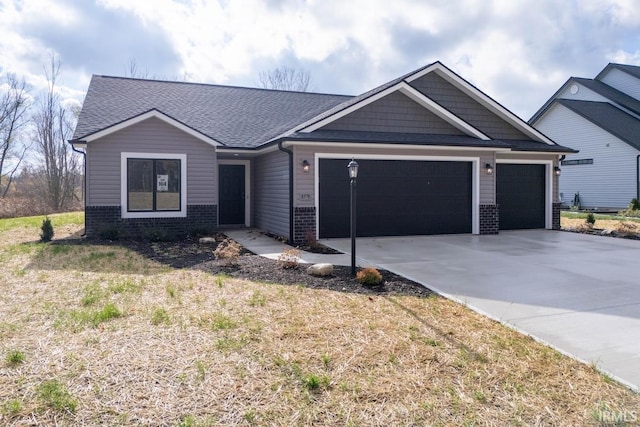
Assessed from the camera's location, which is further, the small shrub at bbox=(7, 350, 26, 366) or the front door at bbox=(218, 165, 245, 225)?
the front door at bbox=(218, 165, 245, 225)

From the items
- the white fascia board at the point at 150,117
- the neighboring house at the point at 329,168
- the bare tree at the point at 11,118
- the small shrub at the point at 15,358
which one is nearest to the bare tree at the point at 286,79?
the bare tree at the point at 11,118

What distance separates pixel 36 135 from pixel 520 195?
29065mm

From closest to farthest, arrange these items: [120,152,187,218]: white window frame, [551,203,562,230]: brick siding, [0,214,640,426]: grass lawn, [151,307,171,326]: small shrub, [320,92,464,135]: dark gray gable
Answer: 1. [0,214,640,426]: grass lawn
2. [151,307,171,326]: small shrub
3. [120,152,187,218]: white window frame
4. [320,92,464,135]: dark gray gable
5. [551,203,562,230]: brick siding

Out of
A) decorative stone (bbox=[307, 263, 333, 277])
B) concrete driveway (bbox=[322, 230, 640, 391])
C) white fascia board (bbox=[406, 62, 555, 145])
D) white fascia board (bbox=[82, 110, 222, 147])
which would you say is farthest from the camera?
white fascia board (bbox=[406, 62, 555, 145])

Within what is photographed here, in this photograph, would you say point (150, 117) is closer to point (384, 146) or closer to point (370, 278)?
point (384, 146)

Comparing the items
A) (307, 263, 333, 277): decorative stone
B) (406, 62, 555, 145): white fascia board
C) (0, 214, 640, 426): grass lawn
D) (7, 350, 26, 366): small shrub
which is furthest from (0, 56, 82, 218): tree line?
(7, 350, 26, 366): small shrub

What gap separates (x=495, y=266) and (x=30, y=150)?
32008 mm

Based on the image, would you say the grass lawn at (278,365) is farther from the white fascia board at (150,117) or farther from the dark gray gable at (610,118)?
the dark gray gable at (610,118)

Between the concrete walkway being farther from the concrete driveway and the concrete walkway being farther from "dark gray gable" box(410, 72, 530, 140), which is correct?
"dark gray gable" box(410, 72, 530, 140)

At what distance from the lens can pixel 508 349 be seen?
439cm

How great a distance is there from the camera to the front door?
1505cm

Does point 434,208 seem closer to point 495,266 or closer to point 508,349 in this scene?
point 495,266

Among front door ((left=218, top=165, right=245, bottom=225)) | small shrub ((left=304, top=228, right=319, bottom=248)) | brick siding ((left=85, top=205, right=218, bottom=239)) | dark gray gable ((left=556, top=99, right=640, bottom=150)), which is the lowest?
small shrub ((left=304, top=228, right=319, bottom=248))

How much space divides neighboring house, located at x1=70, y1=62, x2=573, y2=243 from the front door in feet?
0.11
